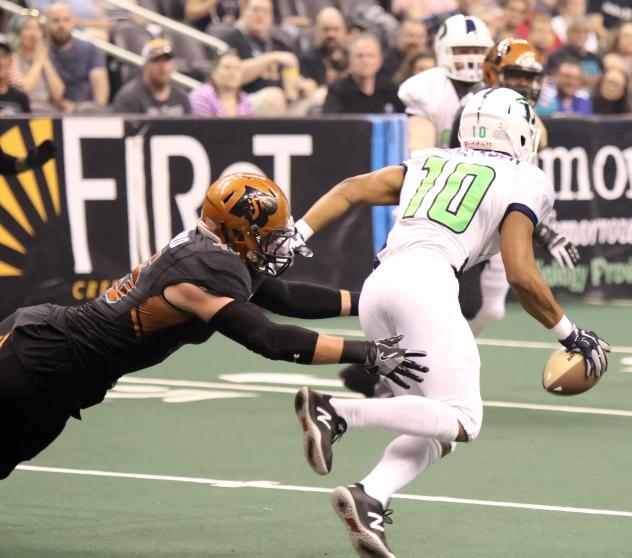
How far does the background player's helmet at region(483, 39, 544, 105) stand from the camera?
8.87 meters

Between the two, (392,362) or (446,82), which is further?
(446,82)

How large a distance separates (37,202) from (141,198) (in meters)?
0.81

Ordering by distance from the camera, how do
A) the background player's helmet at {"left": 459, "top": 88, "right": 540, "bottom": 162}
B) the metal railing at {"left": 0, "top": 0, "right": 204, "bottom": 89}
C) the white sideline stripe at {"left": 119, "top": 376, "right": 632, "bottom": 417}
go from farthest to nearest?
the metal railing at {"left": 0, "top": 0, "right": 204, "bottom": 89}
the white sideline stripe at {"left": 119, "top": 376, "right": 632, "bottom": 417}
the background player's helmet at {"left": 459, "top": 88, "right": 540, "bottom": 162}

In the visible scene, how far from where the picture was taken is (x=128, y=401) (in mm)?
9141

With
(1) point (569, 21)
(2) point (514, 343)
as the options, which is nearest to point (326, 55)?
(1) point (569, 21)

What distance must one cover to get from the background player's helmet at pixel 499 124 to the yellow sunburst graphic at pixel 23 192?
5805 mm

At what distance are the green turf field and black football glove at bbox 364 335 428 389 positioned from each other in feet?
2.38

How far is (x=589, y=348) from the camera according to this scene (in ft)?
19.7

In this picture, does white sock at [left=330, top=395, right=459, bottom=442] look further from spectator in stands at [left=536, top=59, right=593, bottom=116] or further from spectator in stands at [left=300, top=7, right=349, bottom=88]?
spectator in stands at [left=300, top=7, right=349, bottom=88]

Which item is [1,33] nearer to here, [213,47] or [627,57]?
[213,47]

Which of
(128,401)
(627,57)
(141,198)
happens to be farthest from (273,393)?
(627,57)

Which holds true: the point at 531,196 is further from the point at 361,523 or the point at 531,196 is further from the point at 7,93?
the point at 7,93

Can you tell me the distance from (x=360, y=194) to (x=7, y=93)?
6416mm

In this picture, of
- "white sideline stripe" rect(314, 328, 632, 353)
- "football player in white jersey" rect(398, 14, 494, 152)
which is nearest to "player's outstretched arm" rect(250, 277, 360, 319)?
"football player in white jersey" rect(398, 14, 494, 152)
